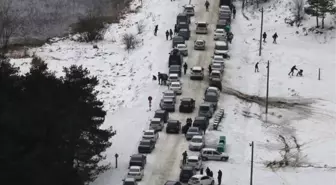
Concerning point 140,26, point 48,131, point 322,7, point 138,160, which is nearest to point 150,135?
point 138,160

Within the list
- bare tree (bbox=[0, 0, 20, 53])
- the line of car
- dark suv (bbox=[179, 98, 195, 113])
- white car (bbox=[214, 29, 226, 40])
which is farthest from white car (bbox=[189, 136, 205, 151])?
bare tree (bbox=[0, 0, 20, 53])

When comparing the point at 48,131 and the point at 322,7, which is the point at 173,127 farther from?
the point at 322,7

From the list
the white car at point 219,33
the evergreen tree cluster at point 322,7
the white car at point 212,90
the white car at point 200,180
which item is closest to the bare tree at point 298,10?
the evergreen tree cluster at point 322,7

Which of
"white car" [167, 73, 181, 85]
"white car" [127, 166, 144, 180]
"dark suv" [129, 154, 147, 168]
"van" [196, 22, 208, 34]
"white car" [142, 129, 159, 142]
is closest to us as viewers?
"white car" [127, 166, 144, 180]

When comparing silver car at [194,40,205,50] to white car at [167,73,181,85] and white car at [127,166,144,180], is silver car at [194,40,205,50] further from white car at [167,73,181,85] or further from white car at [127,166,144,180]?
white car at [127,166,144,180]

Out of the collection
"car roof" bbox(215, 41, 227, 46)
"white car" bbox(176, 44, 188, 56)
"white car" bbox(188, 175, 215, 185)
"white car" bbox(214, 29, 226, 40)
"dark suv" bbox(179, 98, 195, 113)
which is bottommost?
"white car" bbox(188, 175, 215, 185)

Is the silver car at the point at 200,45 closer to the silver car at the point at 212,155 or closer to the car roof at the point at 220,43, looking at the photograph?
the car roof at the point at 220,43

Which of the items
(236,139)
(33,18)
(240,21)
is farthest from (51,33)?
(236,139)

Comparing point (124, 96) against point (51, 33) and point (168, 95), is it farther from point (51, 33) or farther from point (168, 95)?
point (51, 33)
